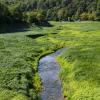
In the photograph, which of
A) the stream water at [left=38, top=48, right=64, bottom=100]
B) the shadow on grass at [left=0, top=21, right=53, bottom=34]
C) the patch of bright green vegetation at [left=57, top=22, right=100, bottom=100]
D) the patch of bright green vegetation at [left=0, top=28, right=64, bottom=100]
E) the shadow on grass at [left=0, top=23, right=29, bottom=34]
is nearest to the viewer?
the patch of bright green vegetation at [left=0, top=28, right=64, bottom=100]

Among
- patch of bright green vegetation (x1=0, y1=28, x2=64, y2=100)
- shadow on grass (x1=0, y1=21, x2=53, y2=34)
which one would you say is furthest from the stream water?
shadow on grass (x1=0, y1=21, x2=53, y2=34)

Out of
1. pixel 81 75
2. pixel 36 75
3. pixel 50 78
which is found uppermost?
pixel 81 75

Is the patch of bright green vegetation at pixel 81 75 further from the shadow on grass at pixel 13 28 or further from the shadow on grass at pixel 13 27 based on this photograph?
the shadow on grass at pixel 13 28

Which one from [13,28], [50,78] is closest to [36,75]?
[50,78]

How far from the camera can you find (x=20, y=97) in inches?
1604

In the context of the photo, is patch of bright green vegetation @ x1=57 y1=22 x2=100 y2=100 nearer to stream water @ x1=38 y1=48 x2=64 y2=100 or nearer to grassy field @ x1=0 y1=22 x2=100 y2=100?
grassy field @ x1=0 y1=22 x2=100 y2=100

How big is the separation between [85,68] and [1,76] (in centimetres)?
1557

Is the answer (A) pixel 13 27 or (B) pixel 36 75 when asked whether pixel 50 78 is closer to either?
(B) pixel 36 75

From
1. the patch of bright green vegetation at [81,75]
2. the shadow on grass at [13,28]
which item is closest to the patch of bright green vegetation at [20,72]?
the patch of bright green vegetation at [81,75]

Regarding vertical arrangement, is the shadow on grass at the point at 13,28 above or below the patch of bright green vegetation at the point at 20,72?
below

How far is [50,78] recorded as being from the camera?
177 ft

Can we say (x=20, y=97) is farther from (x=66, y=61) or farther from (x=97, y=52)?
(x=97, y=52)

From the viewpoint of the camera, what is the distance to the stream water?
44.0 m

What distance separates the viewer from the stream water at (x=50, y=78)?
44.0 m
